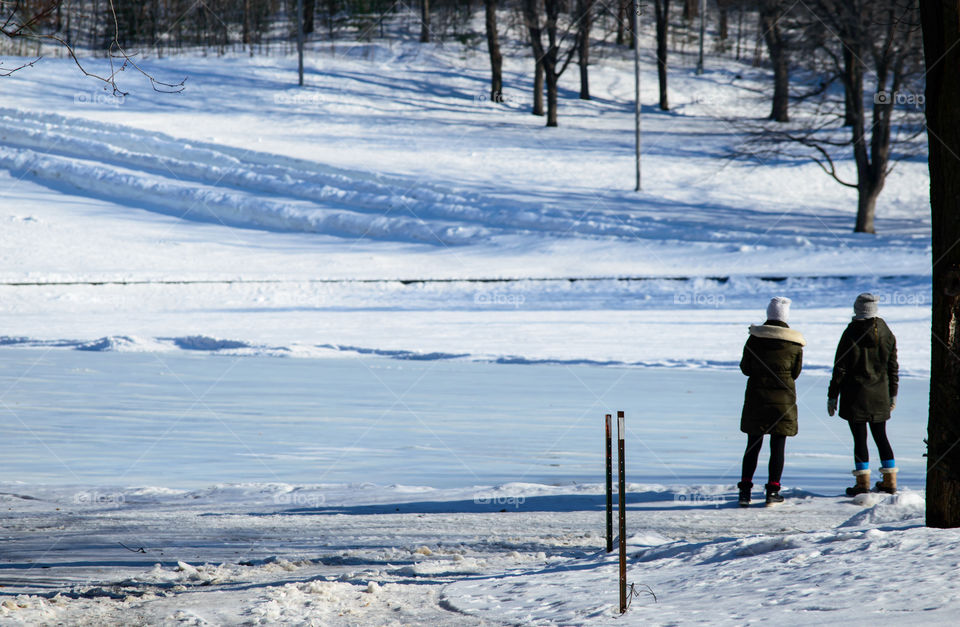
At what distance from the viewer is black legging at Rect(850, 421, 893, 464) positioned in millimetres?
7668

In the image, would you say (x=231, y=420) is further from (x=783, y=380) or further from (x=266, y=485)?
(x=783, y=380)

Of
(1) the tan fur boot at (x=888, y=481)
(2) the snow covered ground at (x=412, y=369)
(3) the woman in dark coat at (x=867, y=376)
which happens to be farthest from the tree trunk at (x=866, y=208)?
(1) the tan fur boot at (x=888, y=481)

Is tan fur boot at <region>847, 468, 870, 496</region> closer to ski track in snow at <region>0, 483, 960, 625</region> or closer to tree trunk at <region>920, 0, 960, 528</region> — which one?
ski track in snow at <region>0, 483, 960, 625</region>

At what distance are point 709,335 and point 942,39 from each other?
12344 millimetres

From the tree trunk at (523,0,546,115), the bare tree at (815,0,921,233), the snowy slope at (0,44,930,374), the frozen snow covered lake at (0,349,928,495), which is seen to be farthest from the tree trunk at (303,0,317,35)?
the frozen snow covered lake at (0,349,928,495)

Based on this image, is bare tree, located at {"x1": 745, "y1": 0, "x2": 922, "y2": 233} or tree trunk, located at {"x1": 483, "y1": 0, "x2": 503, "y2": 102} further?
tree trunk, located at {"x1": 483, "y1": 0, "x2": 503, "y2": 102}

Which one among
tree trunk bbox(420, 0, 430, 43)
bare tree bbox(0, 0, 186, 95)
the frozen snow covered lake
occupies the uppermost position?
tree trunk bbox(420, 0, 430, 43)

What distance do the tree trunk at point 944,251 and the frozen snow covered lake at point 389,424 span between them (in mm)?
2709

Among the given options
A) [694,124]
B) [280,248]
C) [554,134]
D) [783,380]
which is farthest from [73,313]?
[694,124]

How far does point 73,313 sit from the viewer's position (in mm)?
20672

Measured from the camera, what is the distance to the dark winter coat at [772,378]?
7629 mm

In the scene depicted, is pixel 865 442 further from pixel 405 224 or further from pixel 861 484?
pixel 405 224

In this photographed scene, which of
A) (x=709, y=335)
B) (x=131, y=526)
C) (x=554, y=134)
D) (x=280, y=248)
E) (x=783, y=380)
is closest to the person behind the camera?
(x=131, y=526)

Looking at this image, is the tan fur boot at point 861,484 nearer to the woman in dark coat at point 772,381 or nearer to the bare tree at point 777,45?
the woman in dark coat at point 772,381
